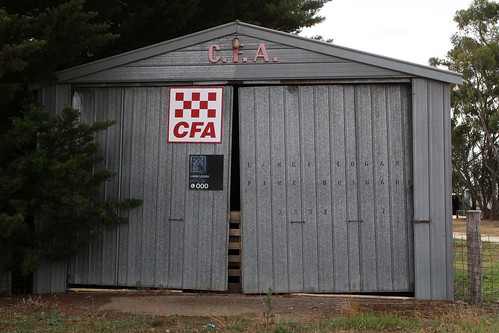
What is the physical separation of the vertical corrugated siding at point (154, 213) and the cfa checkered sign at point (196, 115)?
113 mm

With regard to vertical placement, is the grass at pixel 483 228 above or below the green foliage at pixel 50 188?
below

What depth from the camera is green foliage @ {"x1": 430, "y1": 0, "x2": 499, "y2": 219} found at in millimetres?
35719

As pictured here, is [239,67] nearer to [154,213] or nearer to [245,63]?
[245,63]

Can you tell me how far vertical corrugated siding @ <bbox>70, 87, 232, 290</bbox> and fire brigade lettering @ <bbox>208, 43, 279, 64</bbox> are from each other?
48cm

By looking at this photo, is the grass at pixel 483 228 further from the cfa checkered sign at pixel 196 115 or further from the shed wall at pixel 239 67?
the cfa checkered sign at pixel 196 115

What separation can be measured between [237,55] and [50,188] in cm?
342

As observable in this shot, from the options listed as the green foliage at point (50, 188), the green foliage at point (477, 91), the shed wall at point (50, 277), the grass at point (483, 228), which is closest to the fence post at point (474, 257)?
the green foliage at point (50, 188)

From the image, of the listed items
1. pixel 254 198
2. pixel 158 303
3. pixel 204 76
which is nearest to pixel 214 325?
pixel 158 303

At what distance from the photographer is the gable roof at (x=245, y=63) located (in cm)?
896

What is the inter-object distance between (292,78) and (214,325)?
4039 mm

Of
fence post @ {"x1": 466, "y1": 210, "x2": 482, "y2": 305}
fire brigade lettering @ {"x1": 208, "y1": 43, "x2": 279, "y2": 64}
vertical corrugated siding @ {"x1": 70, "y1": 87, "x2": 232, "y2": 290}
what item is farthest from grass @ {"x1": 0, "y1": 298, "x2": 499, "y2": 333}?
fire brigade lettering @ {"x1": 208, "y1": 43, "x2": 279, "y2": 64}

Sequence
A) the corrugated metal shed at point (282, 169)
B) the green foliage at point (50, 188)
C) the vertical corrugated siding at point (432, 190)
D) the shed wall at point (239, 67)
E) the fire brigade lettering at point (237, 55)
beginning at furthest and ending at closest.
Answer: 1. the fire brigade lettering at point (237, 55)
2. the shed wall at point (239, 67)
3. the corrugated metal shed at point (282, 169)
4. the vertical corrugated siding at point (432, 190)
5. the green foliage at point (50, 188)

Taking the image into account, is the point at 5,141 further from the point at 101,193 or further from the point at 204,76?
the point at 204,76

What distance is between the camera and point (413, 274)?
29.1ft
